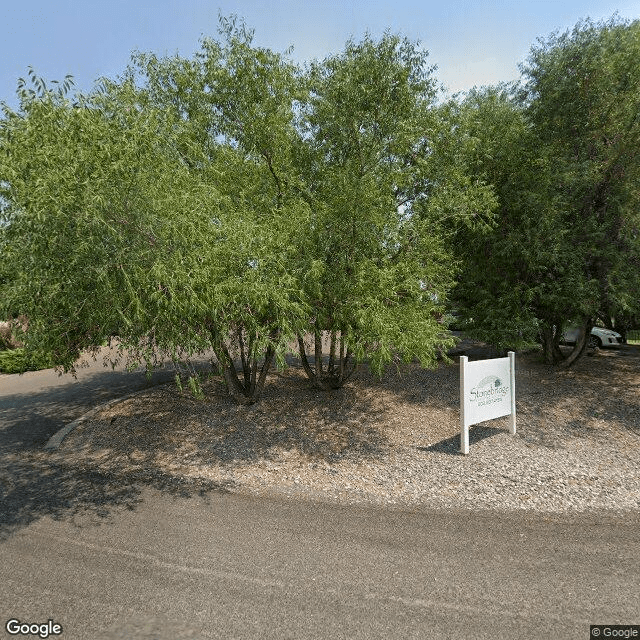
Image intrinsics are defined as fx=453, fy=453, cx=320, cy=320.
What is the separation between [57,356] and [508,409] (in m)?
8.03

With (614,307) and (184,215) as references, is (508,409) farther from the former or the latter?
(184,215)

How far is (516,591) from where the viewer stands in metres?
4.11

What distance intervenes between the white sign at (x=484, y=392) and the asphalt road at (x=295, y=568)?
235 centimetres

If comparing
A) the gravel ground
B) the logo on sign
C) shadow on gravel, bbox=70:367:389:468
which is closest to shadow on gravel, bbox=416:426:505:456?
the gravel ground

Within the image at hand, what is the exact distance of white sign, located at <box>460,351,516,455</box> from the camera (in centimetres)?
789

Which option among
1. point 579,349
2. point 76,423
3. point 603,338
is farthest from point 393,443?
point 603,338

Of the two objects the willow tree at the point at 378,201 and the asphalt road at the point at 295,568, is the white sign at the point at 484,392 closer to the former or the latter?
the willow tree at the point at 378,201

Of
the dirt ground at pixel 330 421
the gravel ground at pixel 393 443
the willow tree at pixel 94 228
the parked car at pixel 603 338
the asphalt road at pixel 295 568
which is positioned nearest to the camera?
the asphalt road at pixel 295 568

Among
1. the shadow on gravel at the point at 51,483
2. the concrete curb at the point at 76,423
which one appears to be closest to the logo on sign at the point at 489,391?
the shadow on gravel at the point at 51,483

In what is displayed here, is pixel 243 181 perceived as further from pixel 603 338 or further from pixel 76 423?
pixel 603 338

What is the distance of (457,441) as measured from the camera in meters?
8.55

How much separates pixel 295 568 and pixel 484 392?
511cm

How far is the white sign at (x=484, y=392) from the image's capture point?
25.9 feet

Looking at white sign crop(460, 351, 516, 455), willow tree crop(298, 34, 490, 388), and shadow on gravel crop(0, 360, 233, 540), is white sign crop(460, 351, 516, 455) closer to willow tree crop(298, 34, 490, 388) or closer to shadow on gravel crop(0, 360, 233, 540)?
willow tree crop(298, 34, 490, 388)
